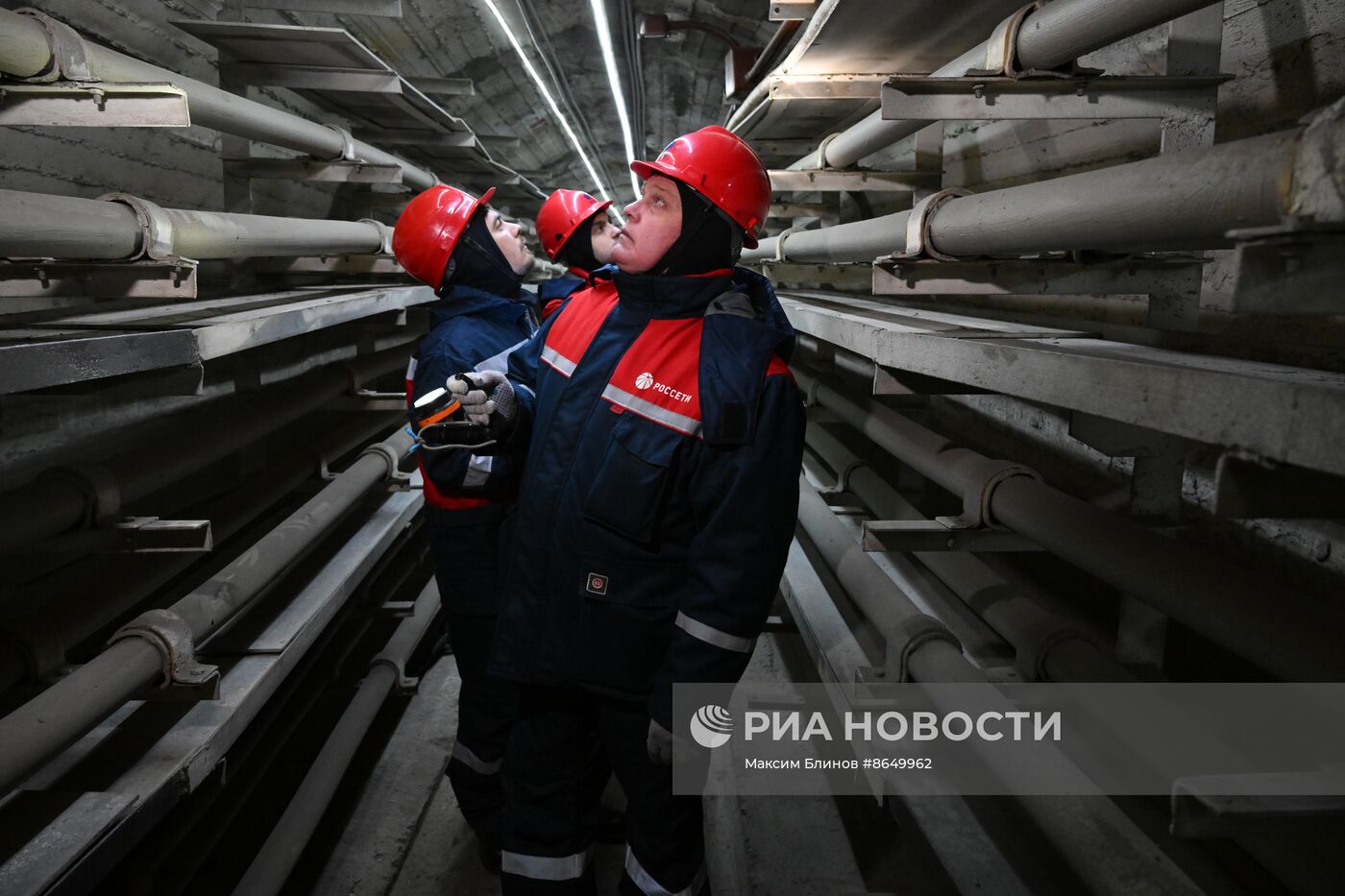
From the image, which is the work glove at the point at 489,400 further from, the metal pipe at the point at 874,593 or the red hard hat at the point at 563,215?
the red hard hat at the point at 563,215

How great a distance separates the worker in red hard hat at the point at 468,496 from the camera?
2.48 m

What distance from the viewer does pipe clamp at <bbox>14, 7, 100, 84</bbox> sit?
1521 millimetres

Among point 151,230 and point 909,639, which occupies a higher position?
point 151,230

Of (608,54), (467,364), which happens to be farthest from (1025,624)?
(608,54)

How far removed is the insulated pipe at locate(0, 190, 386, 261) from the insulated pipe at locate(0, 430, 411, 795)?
761 millimetres

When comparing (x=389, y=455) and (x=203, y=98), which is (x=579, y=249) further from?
(x=203, y=98)

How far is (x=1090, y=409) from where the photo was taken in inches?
44.1

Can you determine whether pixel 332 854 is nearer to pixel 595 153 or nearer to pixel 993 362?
pixel 993 362

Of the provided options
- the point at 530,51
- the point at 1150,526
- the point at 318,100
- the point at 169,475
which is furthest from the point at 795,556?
the point at 530,51

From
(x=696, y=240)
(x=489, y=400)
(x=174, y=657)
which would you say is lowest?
(x=174, y=657)

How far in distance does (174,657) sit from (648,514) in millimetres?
1033

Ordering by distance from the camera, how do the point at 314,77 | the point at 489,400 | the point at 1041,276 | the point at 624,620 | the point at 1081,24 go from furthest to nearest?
the point at 314,77, the point at 489,400, the point at 624,620, the point at 1041,276, the point at 1081,24

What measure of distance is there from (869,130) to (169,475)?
7.11ft

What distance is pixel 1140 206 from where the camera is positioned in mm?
1047
